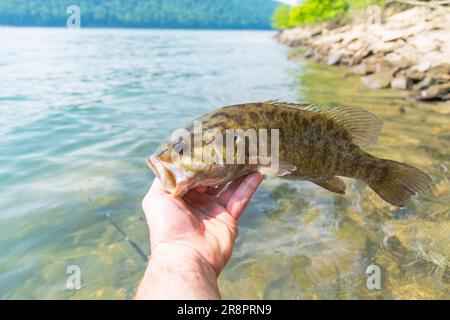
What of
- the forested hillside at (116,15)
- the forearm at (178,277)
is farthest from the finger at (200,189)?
the forested hillside at (116,15)

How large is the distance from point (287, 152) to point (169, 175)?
108cm

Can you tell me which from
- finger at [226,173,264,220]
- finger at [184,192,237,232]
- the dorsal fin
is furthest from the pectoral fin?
finger at [184,192,237,232]

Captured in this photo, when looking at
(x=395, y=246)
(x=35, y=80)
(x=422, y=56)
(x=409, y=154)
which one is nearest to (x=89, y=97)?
(x=35, y=80)

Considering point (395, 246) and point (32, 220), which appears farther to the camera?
point (32, 220)

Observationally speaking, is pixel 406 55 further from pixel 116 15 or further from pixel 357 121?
pixel 116 15

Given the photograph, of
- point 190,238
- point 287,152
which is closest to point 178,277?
point 190,238

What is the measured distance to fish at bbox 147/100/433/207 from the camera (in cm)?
323

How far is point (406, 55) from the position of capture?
2153 centimetres

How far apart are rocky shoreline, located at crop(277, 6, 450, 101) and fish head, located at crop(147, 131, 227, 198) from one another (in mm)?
15029

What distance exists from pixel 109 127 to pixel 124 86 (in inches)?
326

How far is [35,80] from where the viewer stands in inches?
762

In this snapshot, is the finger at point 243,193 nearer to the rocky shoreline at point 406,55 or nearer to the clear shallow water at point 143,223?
the clear shallow water at point 143,223

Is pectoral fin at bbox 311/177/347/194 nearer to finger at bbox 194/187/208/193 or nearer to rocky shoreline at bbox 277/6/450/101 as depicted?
finger at bbox 194/187/208/193

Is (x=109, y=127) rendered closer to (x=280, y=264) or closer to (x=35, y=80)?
(x=280, y=264)
